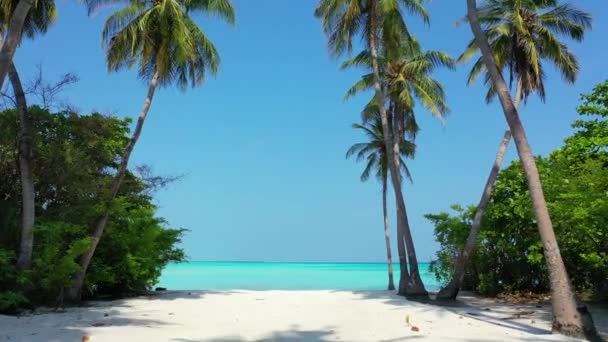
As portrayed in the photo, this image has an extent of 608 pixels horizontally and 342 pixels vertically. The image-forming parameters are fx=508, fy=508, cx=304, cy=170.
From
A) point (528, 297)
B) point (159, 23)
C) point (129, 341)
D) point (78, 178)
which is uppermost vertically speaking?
point (159, 23)

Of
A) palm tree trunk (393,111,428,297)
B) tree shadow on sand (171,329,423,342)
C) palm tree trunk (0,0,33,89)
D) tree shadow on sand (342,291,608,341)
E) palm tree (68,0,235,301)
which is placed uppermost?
palm tree (68,0,235,301)

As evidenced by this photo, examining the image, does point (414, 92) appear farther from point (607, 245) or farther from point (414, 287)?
point (607, 245)

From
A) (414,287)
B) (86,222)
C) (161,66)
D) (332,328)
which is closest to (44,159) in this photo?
(86,222)

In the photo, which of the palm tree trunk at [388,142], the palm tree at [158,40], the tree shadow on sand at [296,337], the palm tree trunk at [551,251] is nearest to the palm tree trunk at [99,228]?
the palm tree at [158,40]

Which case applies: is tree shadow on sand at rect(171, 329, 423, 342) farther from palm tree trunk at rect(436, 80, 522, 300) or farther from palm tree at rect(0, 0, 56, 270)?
palm tree trunk at rect(436, 80, 522, 300)

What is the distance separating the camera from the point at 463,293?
712 inches

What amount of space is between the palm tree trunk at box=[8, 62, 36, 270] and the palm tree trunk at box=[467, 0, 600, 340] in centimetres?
1023

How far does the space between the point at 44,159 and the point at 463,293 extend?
14079 millimetres

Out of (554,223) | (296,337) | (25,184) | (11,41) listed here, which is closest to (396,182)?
(554,223)

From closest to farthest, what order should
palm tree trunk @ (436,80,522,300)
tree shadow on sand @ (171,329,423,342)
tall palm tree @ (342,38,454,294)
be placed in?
tree shadow on sand @ (171,329,423,342), palm tree trunk @ (436,80,522,300), tall palm tree @ (342,38,454,294)

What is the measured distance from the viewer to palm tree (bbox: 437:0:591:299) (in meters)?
15.1

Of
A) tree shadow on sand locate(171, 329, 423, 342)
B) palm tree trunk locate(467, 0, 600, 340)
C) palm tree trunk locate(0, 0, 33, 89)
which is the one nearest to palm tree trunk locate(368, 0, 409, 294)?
palm tree trunk locate(467, 0, 600, 340)

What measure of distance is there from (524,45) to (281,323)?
38.0ft

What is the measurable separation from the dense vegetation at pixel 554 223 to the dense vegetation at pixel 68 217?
409 inches
